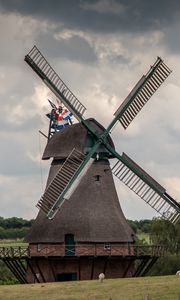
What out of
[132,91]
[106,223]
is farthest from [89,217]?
[132,91]

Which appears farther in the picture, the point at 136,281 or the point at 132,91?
the point at 132,91

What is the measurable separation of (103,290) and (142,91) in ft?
40.1

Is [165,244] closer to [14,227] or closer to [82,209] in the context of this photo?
[82,209]

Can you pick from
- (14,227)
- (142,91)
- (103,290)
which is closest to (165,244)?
(142,91)

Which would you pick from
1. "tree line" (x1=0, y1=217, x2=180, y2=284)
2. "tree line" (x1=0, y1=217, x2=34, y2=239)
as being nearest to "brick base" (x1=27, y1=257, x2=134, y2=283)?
"tree line" (x1=0, y1=217, x2=180, y2=284)

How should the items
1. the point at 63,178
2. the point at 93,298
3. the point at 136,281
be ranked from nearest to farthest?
the point at 93,298
the point at 136,281
the point at 63,178

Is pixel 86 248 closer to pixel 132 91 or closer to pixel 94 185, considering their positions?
pixel 94 185

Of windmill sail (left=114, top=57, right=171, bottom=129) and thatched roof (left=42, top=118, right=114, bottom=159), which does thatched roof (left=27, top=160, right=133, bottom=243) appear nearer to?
thatched roof (left=42, top=118, right=114, bottom=159)

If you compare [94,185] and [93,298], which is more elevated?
[94,185]

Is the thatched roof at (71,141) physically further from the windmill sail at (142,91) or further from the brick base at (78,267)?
the brick base at (78,267)

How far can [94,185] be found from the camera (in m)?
40.8

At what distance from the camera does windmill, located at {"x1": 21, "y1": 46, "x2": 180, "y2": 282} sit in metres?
39.8

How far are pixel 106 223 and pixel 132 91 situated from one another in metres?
6.62

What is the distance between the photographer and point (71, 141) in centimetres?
4047
